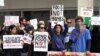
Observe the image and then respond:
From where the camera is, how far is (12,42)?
13.6 meters

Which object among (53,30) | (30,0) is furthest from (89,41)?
(30,0)

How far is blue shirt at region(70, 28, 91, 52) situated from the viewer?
12.7 meters

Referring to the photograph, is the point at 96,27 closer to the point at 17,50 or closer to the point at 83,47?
the point at 83,47

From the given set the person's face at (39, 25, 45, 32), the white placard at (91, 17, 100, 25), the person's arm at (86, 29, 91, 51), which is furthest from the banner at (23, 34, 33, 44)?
the white placard at (91, 17, 100, 25)

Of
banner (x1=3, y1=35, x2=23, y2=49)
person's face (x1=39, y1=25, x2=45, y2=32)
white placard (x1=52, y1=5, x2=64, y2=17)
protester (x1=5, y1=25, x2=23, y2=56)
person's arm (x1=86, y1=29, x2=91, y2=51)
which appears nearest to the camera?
person's arm (x1=86, y1=29, x2=91, y2=51)

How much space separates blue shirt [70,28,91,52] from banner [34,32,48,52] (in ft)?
2.97

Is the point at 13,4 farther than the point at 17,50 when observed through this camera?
Yes

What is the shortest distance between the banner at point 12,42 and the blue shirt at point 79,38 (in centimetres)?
172

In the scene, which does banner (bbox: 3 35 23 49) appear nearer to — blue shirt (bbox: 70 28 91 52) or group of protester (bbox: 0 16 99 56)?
group of protester (bbox: 0 16 99 56)

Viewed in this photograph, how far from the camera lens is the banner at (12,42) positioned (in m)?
13.4

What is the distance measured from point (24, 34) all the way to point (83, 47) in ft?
6.64

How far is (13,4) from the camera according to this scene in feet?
80.0

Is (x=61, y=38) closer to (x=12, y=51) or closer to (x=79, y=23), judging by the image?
(x=79, y=23)

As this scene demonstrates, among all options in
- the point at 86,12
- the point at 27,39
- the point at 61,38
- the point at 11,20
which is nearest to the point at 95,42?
the point at 61,38
